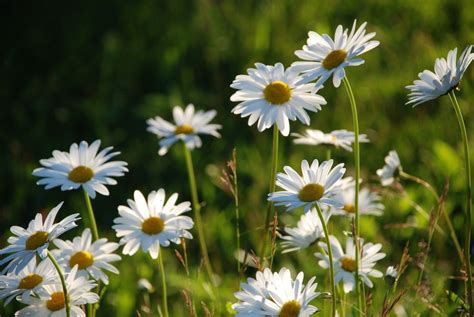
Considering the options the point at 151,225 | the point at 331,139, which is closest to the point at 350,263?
the point at 331,139

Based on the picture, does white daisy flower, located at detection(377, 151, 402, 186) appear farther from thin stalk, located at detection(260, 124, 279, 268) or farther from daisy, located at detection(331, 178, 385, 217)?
thin stalk, located at detection(260, 124, 279, 268)

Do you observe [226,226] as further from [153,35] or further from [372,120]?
[153,35]

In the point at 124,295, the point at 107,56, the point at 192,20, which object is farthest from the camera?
the point at 192,20

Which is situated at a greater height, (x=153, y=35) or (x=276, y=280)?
(x=153, y=35)

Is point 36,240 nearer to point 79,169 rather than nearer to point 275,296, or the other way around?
point 79,169

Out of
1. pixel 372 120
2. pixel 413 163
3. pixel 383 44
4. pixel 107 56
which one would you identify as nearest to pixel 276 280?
pixel 413 163

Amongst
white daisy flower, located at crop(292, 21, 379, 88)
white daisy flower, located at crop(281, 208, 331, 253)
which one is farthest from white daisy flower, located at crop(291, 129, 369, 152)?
white daisy flower, located at crop(292, 21, 379, 88)
